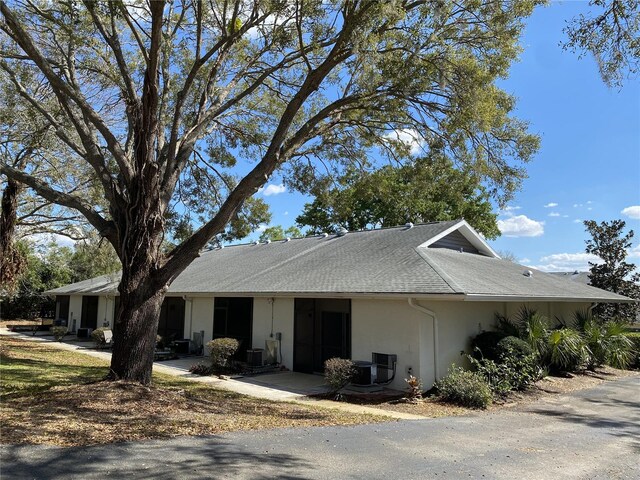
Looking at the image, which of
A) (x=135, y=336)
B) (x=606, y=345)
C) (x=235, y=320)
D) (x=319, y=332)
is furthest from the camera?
(x=235, y=320)

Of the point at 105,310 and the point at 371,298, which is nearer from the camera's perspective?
the point at 371,298

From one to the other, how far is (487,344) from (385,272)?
3.36 m

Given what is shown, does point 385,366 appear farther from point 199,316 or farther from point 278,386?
point 199,316

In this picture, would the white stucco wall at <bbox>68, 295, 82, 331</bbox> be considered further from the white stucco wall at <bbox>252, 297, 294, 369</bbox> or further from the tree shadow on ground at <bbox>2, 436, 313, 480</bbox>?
the tree shadow on ground at <bbox>2, 436, 313, 480</bbox>

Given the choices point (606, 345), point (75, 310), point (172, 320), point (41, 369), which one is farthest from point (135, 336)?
point (75, 310)

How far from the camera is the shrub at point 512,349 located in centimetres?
1210

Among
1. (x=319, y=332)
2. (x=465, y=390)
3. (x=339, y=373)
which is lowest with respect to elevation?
(x=465, y=390)

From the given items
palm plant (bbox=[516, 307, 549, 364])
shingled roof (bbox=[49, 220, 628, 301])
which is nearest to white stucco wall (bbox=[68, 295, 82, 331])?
shingled roof (bbox=[49, 220, 628, 301])

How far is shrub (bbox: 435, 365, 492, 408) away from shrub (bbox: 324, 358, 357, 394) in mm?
2186

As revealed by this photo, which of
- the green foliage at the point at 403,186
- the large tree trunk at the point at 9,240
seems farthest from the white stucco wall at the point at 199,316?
the green foliage at the point at 403,186

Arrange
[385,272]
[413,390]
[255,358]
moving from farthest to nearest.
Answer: [255,358] < [385,272] < [413,390]

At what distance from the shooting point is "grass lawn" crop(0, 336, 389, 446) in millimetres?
6285

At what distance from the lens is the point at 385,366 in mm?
12391

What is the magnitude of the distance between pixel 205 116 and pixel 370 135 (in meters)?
4.17
